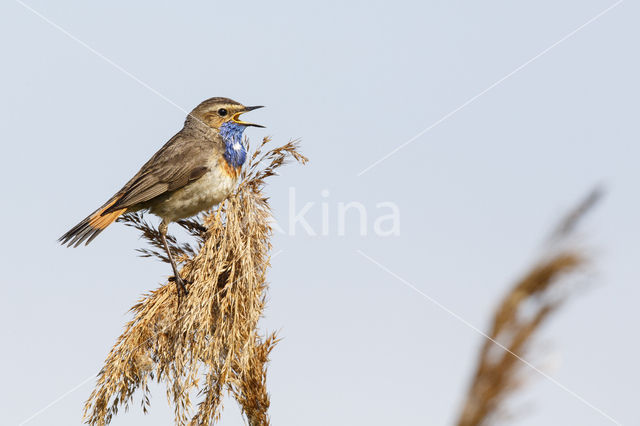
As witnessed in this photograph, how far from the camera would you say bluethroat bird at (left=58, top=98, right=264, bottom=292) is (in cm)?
545

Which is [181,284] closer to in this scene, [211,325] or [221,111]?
[211,325]

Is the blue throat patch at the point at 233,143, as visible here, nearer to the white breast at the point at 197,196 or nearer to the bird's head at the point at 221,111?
the bird's head at the point at 221,111

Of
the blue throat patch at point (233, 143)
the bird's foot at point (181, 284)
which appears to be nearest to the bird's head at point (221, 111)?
the blue throat patch at point (233, 143)

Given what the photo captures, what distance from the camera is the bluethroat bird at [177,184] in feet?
17.9

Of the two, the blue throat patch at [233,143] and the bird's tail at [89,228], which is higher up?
the blue throat patch at [233,143]

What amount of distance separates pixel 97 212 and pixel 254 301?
2443 millimetres

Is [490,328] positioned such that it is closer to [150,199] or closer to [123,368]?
[123,368]

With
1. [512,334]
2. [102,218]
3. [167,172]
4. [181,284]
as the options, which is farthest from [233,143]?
[512,334]

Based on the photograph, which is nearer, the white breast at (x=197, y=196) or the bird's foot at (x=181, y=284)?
the bird's foot at (x=181, y=284)

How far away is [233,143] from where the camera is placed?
19.8 ft

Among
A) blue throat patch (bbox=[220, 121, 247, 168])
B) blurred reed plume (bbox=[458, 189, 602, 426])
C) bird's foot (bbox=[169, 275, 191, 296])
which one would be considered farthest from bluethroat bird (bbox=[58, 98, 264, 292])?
blurred reed plume (bbox=[458, 189, 602, 426])

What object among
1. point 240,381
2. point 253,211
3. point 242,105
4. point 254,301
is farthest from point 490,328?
point 242,105

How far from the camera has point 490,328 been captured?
121 cm

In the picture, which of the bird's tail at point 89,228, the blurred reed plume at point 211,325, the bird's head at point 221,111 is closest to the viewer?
the blurred reed plume at point 211,325
